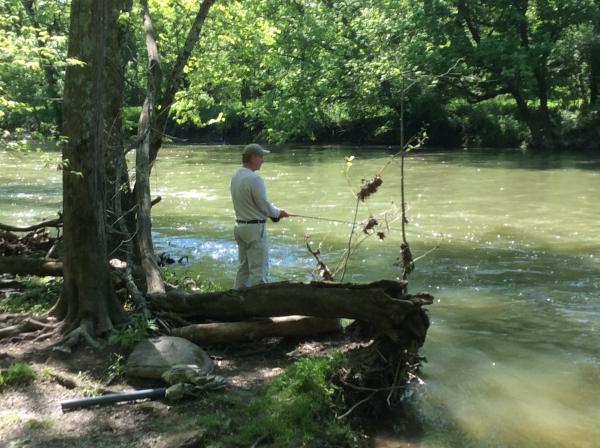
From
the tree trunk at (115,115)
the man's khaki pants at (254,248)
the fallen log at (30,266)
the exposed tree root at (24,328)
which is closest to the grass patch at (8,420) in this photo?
the exposed tree root at (24,328)

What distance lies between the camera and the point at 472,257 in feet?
40.3

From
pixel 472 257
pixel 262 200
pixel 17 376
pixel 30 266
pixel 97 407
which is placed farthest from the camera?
pixel 472 257

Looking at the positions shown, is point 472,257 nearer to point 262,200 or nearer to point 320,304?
point 262,200

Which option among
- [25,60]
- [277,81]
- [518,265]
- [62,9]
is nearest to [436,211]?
[518,265]

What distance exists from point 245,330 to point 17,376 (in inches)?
82.3

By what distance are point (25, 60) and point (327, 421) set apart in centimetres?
432

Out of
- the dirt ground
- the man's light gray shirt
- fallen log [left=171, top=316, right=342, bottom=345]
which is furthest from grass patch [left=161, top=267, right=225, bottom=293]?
the dirt ground

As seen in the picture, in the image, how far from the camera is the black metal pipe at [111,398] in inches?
199

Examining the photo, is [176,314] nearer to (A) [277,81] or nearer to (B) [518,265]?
(B) [518,265]

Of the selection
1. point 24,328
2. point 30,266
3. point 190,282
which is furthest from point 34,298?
point 190,282

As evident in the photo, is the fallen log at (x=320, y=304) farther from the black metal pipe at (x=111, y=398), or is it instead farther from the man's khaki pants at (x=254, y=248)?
the black metal pipe at (x=111, y=398)

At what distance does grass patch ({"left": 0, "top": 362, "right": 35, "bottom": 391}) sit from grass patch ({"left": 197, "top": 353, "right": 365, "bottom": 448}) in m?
1.65

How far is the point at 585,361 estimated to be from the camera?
715cm

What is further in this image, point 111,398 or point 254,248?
point 254,248
